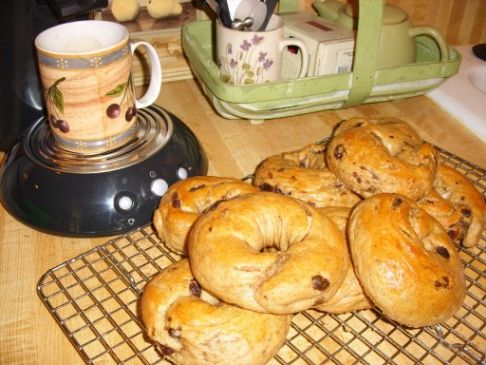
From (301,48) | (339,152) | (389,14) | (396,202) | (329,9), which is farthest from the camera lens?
(329,9)

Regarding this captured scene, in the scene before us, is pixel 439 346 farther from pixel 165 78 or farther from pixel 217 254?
pixel 165 78

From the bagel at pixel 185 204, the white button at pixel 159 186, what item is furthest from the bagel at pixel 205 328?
the white button at pixel 159 186

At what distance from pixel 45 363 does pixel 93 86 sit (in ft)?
1.27

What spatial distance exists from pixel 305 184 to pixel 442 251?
220mm

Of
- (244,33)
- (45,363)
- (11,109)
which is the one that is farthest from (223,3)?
(45,363)

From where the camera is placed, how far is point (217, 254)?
1.71ft

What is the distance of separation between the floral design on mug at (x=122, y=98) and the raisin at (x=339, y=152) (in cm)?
34

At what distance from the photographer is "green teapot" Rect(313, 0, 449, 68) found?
1.07 meters

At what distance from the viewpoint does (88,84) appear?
671 millimetres

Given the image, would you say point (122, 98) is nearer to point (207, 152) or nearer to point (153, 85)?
point (153, 85)

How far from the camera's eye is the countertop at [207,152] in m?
0.61

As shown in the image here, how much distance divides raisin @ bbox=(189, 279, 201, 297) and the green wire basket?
439mm

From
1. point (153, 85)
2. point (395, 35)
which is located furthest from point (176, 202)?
point (395, 35)

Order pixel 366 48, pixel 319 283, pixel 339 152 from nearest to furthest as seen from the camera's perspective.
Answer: pixel 319 283
pixel 339 152
pixel 366 48
